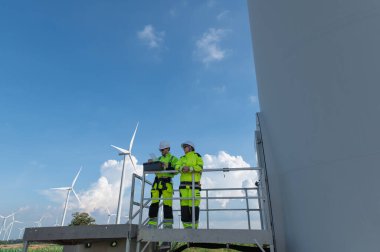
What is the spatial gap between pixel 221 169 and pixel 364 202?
2.74 metres

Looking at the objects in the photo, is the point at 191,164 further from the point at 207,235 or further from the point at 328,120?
the point at 328,120

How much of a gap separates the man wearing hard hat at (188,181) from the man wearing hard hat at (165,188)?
40cm

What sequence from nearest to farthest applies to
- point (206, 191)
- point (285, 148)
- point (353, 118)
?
point (353, 118) < point (285, 148) < point (206, 191)

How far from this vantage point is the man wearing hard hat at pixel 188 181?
18.3ft

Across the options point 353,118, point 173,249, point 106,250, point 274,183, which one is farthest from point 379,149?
point 173,249

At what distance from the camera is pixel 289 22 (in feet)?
13.8

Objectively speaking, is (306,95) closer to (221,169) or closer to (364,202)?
(364,202)

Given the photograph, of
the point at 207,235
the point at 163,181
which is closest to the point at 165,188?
the point at 163,181

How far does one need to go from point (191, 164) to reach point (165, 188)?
3.02ft

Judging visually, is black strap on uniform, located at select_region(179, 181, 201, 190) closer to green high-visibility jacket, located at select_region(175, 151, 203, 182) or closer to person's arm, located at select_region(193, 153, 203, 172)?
green high-visibility jacket, located at select_region(175, 151, 203, 182)

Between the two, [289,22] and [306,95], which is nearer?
[306,95]

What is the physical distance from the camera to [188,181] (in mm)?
5703

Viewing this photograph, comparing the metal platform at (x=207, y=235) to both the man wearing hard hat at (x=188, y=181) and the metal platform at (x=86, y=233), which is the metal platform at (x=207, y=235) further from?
the man wearing hard hat at (x=188, y=181)

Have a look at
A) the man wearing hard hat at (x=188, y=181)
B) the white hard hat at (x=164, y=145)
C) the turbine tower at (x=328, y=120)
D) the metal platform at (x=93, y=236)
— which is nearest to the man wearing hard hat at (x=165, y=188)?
the white hard hat at (x=164, y=145)
